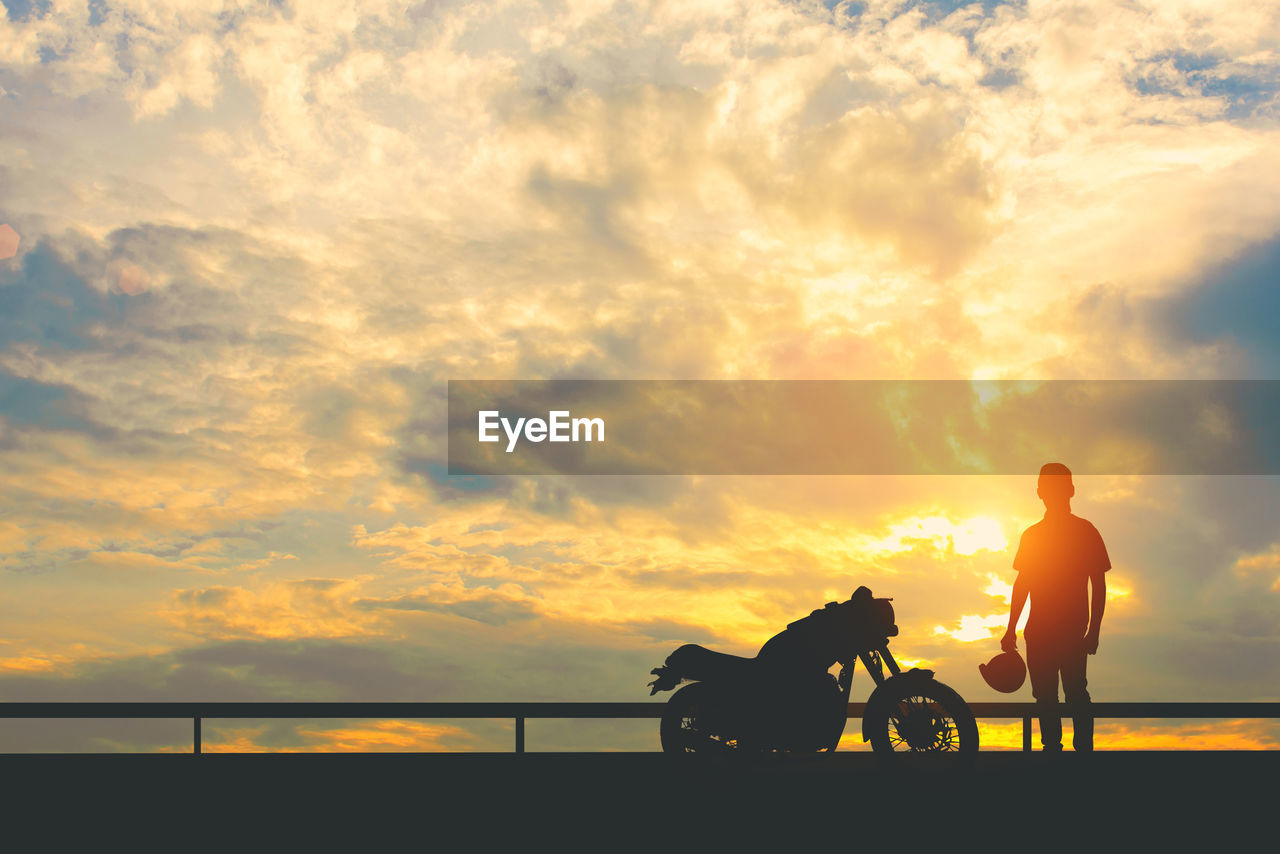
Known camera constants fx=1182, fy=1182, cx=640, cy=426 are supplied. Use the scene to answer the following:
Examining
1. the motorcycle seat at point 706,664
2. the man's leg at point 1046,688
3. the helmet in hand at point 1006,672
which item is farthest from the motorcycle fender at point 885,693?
the man's leg at point 1046,688

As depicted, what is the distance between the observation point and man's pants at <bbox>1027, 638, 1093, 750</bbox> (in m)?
11.5

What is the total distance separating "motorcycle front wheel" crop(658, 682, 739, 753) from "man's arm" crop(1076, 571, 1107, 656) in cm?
361

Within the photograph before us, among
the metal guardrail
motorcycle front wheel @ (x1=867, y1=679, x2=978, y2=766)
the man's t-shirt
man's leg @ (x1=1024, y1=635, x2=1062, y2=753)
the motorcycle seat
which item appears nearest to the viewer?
motorcycle front wheel @ (x1=867, y1=679, x2=978, y2=766)

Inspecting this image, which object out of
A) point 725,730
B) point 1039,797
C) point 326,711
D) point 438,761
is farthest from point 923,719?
point 326,711

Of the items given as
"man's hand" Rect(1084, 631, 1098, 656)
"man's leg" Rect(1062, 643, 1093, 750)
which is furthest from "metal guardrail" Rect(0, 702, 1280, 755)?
"man's hand" Rect(1084, 631, 1098, 656)

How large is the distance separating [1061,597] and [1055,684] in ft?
2.90

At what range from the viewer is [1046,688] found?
11555mm

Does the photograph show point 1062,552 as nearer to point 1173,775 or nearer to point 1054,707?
point 1054,707

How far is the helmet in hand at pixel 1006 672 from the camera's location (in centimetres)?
1159

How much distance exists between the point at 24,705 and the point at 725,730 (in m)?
8.13

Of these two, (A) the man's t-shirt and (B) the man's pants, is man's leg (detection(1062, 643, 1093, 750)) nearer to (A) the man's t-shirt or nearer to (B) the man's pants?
(B) the man's pants

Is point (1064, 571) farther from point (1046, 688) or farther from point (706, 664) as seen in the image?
point (706, 664)

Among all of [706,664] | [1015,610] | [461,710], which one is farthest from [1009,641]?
[461,710]

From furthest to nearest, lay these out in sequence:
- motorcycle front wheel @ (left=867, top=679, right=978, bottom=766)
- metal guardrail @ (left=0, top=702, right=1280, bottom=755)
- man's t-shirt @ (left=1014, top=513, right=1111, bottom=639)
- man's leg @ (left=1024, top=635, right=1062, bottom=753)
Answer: metal guardrail @ (left=0, top=702, right=1280, bottom=755) < man's leg @ (left=1024, top=635, right=1062, bottom=753) < man's t-shirt @ (left=1014, top=513, right=1111, bottom=639) < motorcycle front wheel @ (left=867, top=679, right=978, bottom=766)
